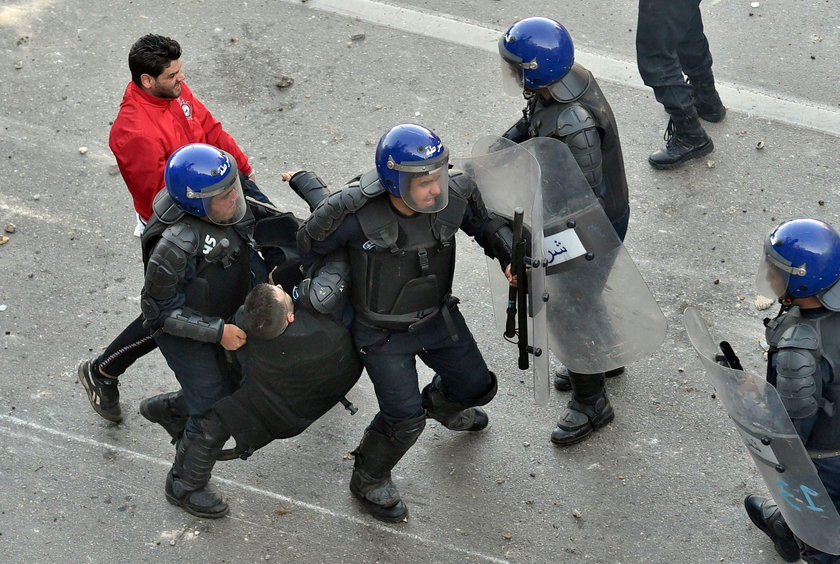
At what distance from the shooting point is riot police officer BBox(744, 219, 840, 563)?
12.7 feet

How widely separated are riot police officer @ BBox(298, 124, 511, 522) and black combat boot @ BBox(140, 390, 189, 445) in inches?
33.5

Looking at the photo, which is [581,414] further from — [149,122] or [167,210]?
[149,122]

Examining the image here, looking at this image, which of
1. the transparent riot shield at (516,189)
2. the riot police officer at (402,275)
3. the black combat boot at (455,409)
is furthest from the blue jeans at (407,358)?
the transparent riot shield at (516,189)

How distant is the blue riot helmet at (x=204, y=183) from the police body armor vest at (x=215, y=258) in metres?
0.06

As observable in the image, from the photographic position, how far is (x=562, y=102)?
484cm

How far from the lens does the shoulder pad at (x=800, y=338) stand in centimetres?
388

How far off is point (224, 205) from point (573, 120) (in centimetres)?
156

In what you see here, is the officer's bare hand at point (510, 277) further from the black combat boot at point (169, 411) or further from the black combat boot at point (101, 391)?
the black combat boot at point (101, 391)

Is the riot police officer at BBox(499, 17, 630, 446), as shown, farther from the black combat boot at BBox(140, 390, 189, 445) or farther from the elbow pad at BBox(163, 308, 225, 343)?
the black combat boot at BBox(140, 390, 189, 445)

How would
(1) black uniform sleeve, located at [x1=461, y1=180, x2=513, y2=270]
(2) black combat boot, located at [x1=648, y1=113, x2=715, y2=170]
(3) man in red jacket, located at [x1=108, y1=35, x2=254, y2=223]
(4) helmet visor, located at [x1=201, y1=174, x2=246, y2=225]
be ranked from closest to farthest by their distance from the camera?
1. (4) helmet visor, located at [x1=201, y1=174, x2=246, y2=225]
2. (1) black uniform sleeve, located at [x1=461, y1=180, x2=513, y2=270]
3. (3) man in red jacket, located at [x1=108, y1=35, x2=254, y2=223]
4. (2) black combat boot, located at [x1=648, y1=113, x2=715, y2=170]

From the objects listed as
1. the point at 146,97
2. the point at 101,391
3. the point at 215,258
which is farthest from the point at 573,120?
the point at 101,391

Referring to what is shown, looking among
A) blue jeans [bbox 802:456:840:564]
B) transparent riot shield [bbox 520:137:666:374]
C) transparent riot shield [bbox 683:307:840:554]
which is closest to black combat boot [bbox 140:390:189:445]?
transparent riot shield [bbox 520:137:666:374]

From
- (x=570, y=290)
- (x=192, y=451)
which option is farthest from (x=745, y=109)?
(x=192, y=451)

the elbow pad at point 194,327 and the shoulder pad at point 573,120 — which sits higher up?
the shoulder pad at point 573,120
